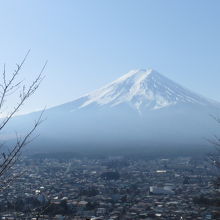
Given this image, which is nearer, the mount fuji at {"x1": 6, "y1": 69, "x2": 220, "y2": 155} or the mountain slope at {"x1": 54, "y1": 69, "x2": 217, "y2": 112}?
the mount fuji at {"x1": 6, "y1": 69, "x2": 220, "y2": 155}

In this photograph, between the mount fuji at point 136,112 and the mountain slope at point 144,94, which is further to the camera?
the mountain slope at point 144,94

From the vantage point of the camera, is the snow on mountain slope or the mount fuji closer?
the mount fuji

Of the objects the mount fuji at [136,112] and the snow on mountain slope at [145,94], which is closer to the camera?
the mount fuji at [136,112]

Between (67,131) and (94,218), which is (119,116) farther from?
(94,218)

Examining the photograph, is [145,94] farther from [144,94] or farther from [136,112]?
[136,112]

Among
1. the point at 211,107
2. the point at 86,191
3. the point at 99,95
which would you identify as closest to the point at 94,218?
the point at 86,191
